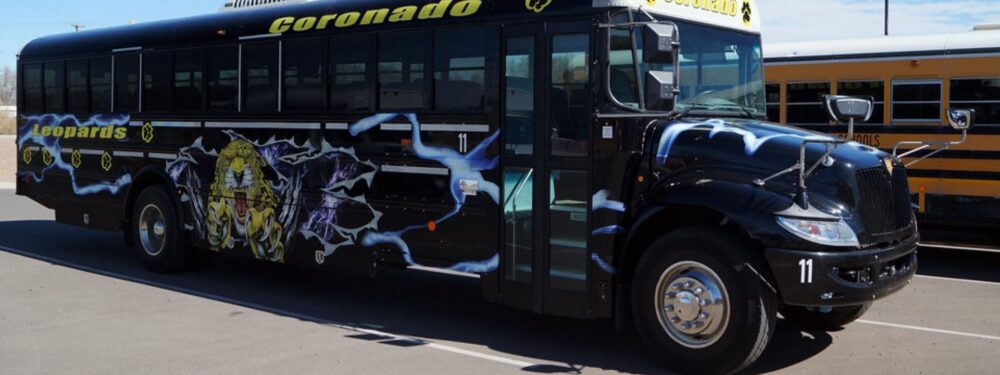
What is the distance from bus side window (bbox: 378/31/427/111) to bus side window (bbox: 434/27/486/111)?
0.50 feet

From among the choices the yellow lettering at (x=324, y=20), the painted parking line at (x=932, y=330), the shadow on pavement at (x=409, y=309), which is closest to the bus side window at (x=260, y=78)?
the yellow lettering at (x=324, y=20)

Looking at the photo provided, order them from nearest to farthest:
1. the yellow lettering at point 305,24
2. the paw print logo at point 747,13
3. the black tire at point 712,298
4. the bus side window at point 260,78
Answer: the black tire at point 712,298 → the paw print logo at point 747,13 → the yellow lettering at point 305,24 → the bus side window at point 260,78

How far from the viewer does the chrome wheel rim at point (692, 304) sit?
6.29m

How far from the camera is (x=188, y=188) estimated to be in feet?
34.0

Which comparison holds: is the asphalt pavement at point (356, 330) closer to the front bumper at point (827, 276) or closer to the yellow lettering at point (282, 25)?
the front bumper at point (827, 276)

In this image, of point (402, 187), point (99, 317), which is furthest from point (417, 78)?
point (99, 317)

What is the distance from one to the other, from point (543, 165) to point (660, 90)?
108 cm

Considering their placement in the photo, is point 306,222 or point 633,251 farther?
point 306,222

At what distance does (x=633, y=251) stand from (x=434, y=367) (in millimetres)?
1551

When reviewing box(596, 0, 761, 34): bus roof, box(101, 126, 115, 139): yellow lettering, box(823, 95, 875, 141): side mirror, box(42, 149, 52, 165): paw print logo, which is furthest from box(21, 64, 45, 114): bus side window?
box(823, 95, 875, 141): side mirror

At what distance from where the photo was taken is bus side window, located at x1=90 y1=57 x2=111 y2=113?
37.2 ft

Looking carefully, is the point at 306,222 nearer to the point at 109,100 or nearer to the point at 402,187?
the point at 402,187

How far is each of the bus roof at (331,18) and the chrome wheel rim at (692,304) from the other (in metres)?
1.84

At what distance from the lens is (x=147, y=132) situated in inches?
426
